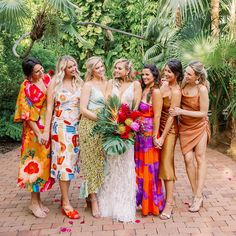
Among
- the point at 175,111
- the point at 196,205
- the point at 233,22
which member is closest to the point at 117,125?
the point at 175,111

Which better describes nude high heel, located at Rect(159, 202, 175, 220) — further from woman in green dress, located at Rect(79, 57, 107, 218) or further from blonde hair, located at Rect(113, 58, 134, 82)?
blonde hair, located at Rect(113, 58, 134, 82)

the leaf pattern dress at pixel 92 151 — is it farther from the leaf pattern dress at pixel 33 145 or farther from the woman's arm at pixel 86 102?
the leaf pattern dress at pixel 33 145

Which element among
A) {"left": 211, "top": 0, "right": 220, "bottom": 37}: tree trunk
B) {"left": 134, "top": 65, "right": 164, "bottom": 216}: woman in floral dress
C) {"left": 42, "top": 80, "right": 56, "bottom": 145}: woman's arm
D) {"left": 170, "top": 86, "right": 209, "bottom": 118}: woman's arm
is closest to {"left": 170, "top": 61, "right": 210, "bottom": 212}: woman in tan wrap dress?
{"left": 170, "top": 86, "right": 209, "bottom": 118}: woman's arm

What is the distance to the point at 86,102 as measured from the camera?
4125 millimetres

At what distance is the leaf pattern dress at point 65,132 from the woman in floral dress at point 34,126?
0.49ft

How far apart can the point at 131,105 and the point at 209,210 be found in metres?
1.58

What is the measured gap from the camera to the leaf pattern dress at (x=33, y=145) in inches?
166

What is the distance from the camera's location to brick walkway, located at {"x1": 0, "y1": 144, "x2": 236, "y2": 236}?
3977 millimetres

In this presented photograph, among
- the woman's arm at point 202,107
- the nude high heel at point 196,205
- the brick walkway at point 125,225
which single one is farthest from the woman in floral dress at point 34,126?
the nude high heel at point 196,205

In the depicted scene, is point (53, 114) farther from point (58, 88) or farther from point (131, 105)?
point (131, 105)

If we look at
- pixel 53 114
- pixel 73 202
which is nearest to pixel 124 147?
pixel 53 114

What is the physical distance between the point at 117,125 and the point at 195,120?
99 cm

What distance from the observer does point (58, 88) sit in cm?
418

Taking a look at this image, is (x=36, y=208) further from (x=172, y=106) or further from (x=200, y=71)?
(x=200, y=71)
